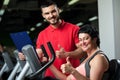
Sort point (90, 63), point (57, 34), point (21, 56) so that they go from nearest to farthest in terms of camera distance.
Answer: point (90, 63) < point (21, 56) < point (57, 34)

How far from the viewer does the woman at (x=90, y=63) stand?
2381 millimetres

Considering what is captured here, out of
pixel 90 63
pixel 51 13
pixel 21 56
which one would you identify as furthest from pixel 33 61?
pixel 51 13

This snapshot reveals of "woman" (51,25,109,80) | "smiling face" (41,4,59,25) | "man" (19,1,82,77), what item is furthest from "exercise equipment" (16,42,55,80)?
"smiling face" (41,4,59,25)

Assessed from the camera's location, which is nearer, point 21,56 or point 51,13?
point 21,56

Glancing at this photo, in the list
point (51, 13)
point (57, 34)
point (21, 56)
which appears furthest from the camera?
point (57, 34)

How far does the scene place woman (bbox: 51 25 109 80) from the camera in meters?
2.38

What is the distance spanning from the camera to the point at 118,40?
5.08 metres

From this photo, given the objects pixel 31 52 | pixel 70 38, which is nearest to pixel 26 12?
pixel 70 38

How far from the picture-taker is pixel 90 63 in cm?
253

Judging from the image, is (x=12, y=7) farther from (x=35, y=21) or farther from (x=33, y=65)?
(x=33, y=65)

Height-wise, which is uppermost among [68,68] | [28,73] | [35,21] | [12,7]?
[68,68]

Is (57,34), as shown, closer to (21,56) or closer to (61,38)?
(61,38)

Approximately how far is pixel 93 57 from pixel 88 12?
8.18 m

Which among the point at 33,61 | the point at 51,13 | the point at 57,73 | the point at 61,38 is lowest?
the point at 57,73
